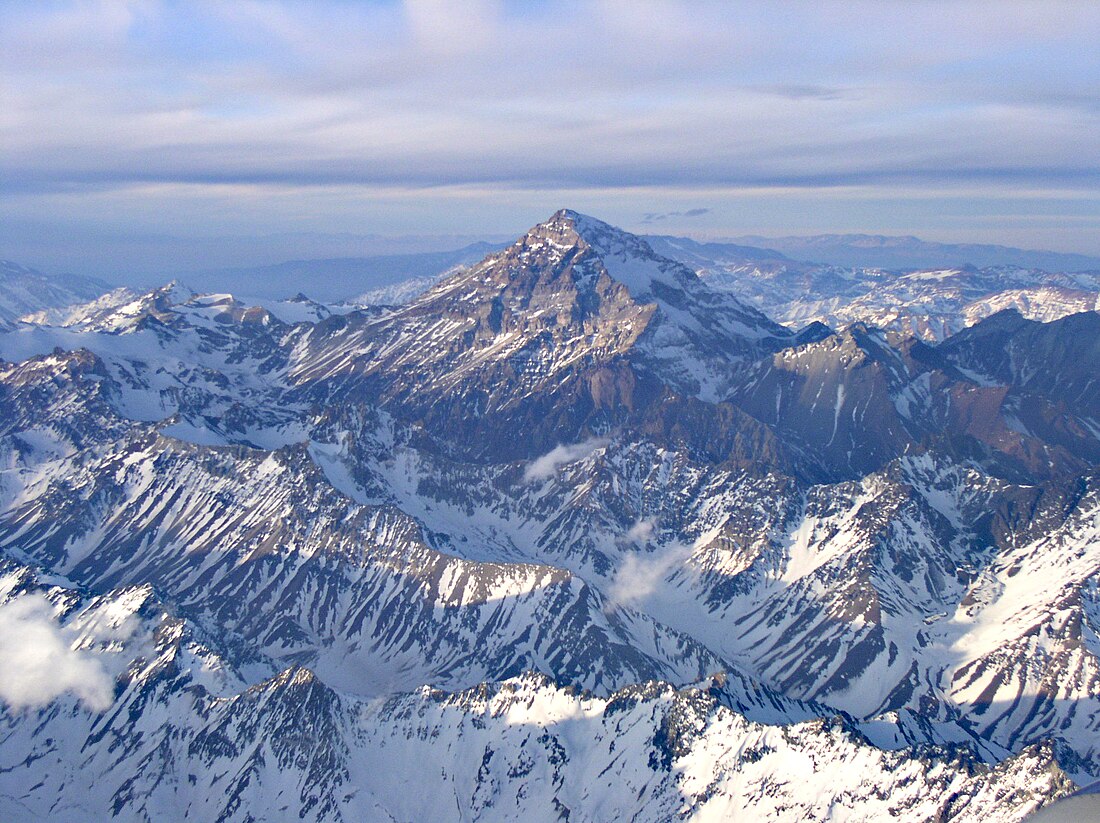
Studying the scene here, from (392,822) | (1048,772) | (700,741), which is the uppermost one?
(1048,772)

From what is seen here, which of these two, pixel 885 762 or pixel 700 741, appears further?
pixel 700 741

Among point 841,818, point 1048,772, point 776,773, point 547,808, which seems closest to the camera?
point 1048,772

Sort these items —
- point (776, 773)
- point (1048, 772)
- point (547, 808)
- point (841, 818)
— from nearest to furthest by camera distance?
point (1048, 772) < point (841, 818) < point (776, 773) < point (547, 808)

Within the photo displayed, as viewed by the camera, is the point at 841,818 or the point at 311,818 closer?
the point at 841,818

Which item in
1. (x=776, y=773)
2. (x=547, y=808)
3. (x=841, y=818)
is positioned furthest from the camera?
(x=547, y=808)

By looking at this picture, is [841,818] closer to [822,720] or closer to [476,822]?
[822,720]

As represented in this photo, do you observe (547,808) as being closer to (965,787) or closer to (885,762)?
(885,762)

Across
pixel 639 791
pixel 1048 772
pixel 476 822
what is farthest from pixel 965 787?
pixel 476 822

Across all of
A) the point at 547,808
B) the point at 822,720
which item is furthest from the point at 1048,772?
the point at 547,808

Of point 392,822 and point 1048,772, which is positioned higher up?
point 1048,772
